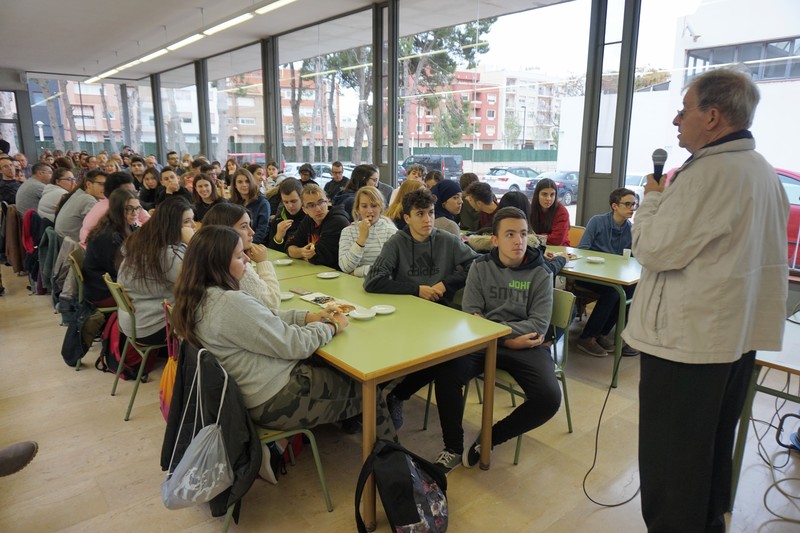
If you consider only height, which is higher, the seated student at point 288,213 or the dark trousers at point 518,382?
the seated student at point 288,213

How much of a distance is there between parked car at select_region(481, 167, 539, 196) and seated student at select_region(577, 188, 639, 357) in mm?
1681

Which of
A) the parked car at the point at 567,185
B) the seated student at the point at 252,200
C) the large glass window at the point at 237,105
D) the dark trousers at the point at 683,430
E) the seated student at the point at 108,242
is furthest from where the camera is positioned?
the large glass window at the point at 237,105

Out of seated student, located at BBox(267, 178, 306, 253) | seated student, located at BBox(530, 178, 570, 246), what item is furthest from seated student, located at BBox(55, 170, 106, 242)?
seated student, located at BBox(530, 178, 570, 246)

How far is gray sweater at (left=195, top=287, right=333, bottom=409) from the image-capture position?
1891 mm

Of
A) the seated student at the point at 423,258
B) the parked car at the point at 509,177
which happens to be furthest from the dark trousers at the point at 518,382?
the parked car at the point at 509,177

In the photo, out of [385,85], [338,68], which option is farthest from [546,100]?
[338,68]

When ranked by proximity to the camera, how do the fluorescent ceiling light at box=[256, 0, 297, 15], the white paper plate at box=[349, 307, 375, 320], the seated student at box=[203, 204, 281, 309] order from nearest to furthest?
the white paper plate at box=[349, 307, 375, 320]
the seated student at box=[203, 204, 281, 309]
the fluorescent ceiling light at box=[256, 0, 297, 15]

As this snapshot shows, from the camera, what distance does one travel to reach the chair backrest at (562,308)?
8.43 feet

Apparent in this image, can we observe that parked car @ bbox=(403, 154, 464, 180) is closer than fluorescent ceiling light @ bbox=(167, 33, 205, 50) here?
Yes

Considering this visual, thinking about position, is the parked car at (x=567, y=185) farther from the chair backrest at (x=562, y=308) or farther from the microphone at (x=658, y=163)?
the microphone at (x=658, y=163)

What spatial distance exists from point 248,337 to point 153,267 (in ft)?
4.51

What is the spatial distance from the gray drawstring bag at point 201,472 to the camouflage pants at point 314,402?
0.63 ft

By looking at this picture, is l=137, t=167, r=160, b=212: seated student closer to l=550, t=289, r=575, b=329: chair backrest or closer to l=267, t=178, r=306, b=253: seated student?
l=267, t=178, r=306, b=253: seated student

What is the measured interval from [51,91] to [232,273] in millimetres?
16262
